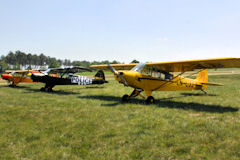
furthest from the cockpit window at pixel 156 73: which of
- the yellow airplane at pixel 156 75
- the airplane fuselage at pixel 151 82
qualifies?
the airplane fuselage at pixel 151 82

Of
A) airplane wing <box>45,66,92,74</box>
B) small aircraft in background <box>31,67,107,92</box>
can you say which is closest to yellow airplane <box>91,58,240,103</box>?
airplane wing <box>45,66,92,74</box>

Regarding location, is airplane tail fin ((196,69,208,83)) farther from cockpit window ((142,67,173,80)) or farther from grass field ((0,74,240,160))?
grass field ((0,74,240,160))

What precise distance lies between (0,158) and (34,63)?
161014 millimetres

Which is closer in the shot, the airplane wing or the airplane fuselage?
the airplane fuselage

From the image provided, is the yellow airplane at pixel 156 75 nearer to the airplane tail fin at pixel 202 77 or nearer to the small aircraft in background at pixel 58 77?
the airplane tail fin at pixel 202 77

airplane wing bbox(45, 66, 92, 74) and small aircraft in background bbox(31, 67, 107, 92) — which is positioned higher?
airplane wing bbox(45, 66, 92, 74)

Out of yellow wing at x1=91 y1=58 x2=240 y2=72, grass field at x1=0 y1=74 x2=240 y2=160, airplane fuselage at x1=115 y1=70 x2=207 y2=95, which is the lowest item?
grass field at x1=0 y1=74 x2=240 y2=160

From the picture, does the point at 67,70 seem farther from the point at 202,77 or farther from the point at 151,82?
the point at 202,77

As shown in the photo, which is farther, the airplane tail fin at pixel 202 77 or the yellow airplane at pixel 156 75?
the airplane tail fin at pixel 202 77

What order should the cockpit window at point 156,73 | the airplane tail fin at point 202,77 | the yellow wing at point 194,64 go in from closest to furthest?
the yellow wing at point 194,64
the cockpit window at point 156,73
the airplane tail fin at point 202,77

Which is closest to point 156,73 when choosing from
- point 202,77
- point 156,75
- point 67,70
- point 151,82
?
point 156,75

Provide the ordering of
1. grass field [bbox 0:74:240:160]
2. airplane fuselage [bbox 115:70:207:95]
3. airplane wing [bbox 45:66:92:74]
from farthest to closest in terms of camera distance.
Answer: airplane wing [bbox 45:66:92:74], airplane fuselage [bbox 115:70:207:95], grass field [bbox 0:74:240:160]

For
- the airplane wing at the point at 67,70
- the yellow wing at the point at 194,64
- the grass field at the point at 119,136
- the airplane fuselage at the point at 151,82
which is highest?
the yellow wing at the point at 194,64

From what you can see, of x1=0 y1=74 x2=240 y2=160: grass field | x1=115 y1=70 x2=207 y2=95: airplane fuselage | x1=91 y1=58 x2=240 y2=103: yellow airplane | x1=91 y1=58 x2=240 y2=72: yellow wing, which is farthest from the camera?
x1=115 y1=70 x2=207 y2=95: airplane fuselage
